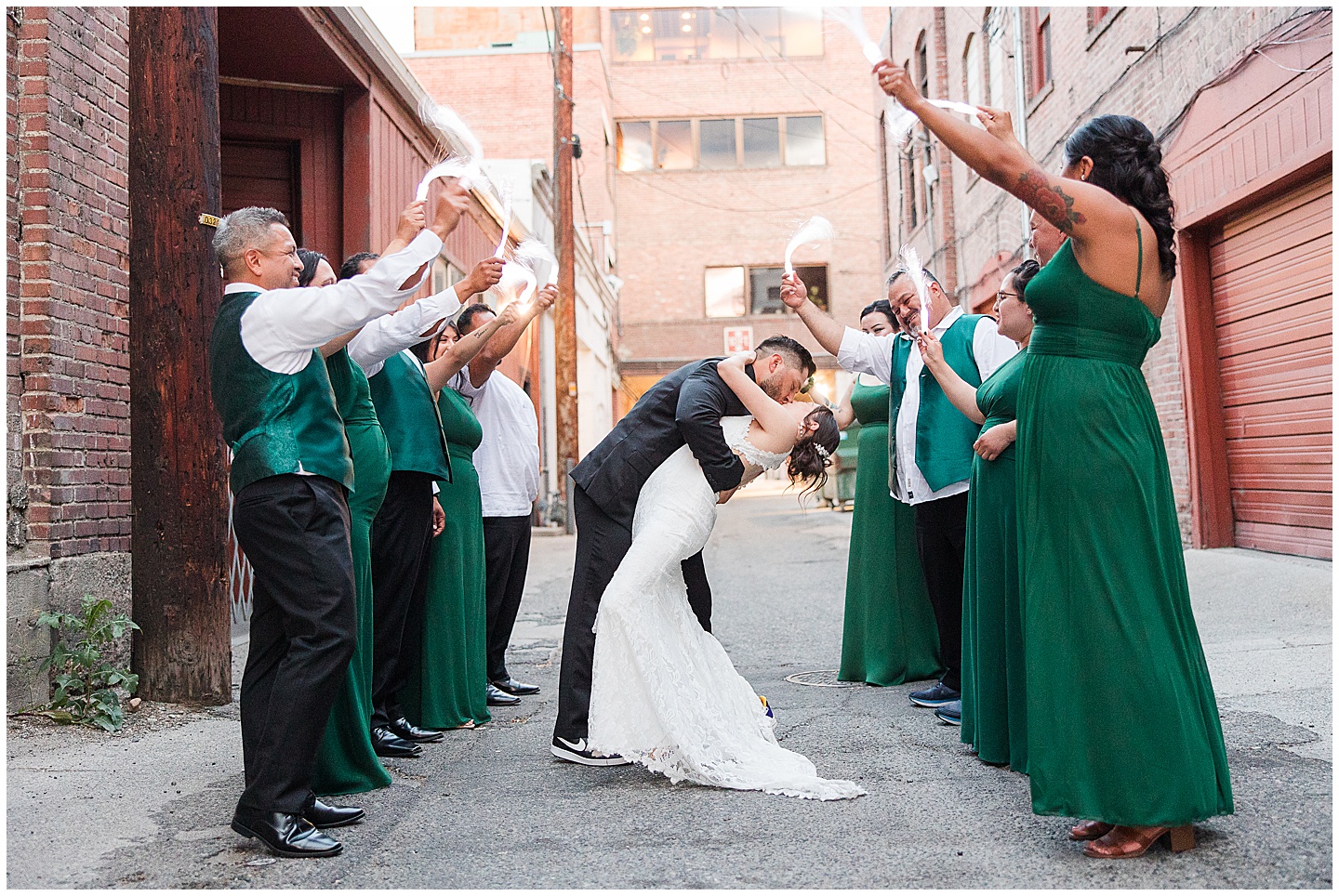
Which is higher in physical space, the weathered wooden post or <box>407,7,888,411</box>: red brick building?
<box>407,7,888,411</box>: red brick building

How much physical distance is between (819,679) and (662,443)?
89.0 inches

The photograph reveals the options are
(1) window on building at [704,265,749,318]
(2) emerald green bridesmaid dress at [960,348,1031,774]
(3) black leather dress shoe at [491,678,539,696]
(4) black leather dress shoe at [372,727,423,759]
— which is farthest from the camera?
(1) window on building at [704,265,749,318]

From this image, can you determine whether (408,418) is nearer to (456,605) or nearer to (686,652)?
(456,605)

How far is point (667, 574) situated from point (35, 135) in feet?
11.7

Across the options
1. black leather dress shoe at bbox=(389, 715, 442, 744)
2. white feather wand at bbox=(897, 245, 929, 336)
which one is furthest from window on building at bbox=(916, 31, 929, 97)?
black leather dress shoe at bbox=(389, 715, 442, 744)

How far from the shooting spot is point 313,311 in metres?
3.21

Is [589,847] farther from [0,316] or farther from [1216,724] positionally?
[0,316]

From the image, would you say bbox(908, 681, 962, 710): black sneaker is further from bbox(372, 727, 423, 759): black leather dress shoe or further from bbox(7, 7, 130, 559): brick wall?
bbox(7, 7, 130, 559): brick wall

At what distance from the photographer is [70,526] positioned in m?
5.27

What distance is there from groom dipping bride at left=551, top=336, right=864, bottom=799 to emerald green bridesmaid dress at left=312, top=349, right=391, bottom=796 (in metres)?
0.74

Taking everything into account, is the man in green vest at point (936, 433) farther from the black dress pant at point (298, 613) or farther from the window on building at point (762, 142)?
the window on building at point (762, 142)

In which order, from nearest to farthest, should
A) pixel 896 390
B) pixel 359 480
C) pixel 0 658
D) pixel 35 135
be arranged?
pixel 359 480 < pixel 0 658 < pixel 35 135 < pixel 896 390

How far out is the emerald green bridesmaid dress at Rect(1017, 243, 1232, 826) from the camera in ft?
9.78

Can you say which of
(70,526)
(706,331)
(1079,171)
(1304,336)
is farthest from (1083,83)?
(706,331)
